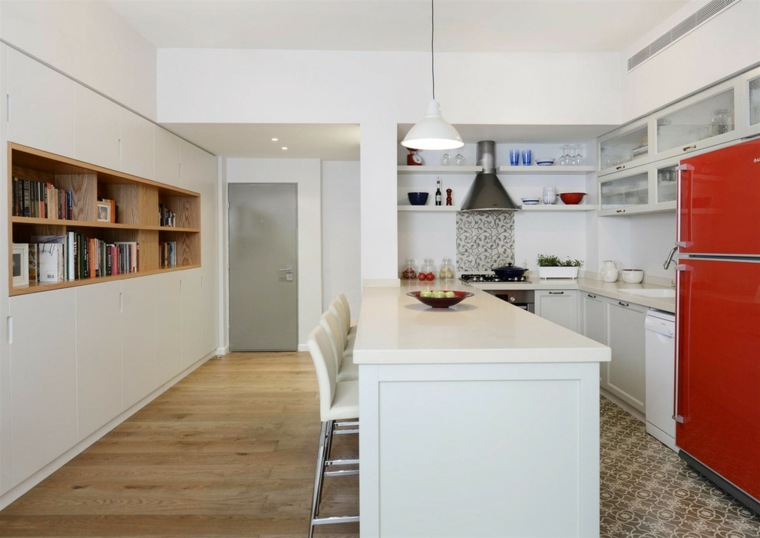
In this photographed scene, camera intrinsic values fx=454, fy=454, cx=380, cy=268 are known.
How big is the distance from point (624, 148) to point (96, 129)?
418 centimetres

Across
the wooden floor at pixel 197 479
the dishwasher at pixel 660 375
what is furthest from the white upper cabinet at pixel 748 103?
the wooden floor at pixel 197 479

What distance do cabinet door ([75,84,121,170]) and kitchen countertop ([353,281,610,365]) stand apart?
6.72ft

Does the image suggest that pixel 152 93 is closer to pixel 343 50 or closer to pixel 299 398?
pixel 343 50

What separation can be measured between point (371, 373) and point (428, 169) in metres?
3.07

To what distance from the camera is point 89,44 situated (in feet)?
9.37

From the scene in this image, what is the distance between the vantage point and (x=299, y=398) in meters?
3.78

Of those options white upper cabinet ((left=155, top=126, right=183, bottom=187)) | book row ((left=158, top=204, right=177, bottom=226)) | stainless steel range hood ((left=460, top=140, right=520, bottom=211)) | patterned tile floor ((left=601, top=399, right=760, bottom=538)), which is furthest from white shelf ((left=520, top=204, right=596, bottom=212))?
book row ((left=158, top=204, right=177, bottom=226))

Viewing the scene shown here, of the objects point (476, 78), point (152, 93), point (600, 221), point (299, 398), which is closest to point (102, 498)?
point (299, 398)

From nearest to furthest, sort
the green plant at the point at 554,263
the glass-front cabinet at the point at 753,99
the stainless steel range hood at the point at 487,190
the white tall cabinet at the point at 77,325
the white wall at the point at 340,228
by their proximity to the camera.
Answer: the white tall cabinet at the point at 77,325, the glass-front cabinet at the point at 753,99, the stainless steel range hood at the point at 487,190, the green plant at the point at 554,263, the white wall at the point at 340,228

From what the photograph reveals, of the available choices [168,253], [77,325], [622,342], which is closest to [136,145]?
[168,253]

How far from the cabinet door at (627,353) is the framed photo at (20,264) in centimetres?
381

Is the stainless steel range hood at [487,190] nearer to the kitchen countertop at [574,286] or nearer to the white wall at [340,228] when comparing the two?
the kitchen countertop at [574,286]

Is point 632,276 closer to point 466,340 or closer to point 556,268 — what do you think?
point 556,268

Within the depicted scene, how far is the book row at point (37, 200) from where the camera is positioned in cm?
247
